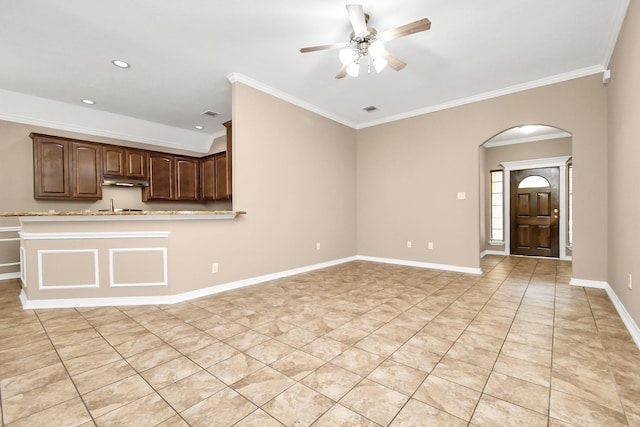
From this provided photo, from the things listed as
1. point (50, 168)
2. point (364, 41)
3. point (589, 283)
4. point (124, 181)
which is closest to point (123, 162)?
point (124, 181)

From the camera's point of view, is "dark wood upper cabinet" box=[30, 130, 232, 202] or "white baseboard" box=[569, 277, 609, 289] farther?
"dark wood upper cabinet" box=[30, 130, 232, 202]

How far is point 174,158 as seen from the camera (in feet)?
Result: 20.5

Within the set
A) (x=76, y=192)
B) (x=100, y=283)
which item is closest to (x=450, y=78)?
(x=100, y=283)

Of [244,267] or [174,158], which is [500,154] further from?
[174,158]

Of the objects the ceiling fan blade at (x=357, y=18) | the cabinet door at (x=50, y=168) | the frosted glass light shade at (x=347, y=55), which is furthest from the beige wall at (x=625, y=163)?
the cabinet door at (x=50, y=168)

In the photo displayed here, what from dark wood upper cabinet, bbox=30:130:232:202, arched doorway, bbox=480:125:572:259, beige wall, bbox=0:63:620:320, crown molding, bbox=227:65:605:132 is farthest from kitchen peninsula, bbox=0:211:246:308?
arched doorway, bbox=480:125:572:259

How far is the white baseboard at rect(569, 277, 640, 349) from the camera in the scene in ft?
7.52

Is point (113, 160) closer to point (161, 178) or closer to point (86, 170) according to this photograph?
point (86, 170)

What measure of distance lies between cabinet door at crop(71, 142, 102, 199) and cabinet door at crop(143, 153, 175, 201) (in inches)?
33.4

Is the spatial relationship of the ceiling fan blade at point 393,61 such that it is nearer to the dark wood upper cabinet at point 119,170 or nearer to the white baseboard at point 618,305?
the dark wood upper cabinet at point 119,170

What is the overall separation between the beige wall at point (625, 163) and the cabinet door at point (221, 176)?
6.08 metres

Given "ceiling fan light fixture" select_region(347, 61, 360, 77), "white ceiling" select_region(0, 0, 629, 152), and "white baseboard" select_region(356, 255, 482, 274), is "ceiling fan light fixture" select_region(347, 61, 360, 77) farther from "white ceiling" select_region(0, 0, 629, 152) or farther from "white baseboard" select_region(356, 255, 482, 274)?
"white baseboard" select_region(356, 255, 482, 274)

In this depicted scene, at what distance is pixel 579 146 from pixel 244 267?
16.0 ft

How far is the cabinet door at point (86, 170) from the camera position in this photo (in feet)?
16.3
